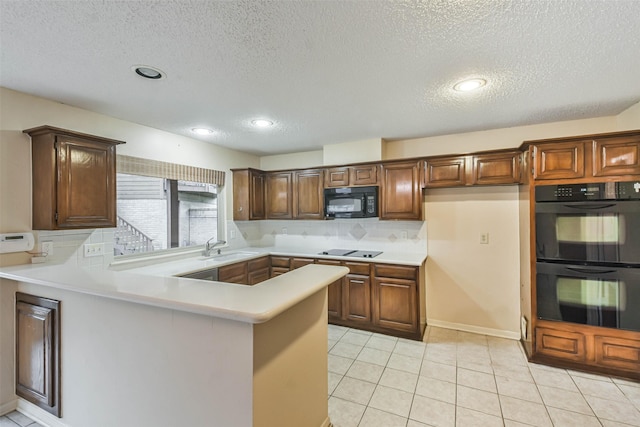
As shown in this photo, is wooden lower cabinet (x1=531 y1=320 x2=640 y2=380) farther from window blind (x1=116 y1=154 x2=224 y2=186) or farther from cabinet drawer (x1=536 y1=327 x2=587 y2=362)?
window blind (x1=116 y1=154 x2=224 y2=186)

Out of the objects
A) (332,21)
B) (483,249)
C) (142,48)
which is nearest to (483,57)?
(332,21)

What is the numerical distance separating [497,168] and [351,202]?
5.54 feet

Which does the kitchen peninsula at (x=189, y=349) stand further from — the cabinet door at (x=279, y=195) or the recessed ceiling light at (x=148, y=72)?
the cabinet door at (x=279, y=195)

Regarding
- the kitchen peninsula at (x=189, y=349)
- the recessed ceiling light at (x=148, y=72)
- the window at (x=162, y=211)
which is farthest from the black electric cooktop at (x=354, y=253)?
the recessed ceiling light at (x=148, y=72)

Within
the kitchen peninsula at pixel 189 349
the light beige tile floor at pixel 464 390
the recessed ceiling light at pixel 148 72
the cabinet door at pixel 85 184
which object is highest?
the recessed ceiling light at pixel 148 72

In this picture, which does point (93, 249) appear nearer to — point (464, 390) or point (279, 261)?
point (279, 261)

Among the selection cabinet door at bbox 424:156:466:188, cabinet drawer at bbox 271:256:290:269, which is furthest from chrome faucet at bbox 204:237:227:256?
cabinet door at bbox 424:156:466:188

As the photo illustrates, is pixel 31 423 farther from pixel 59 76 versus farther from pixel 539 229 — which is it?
pixel 539 229

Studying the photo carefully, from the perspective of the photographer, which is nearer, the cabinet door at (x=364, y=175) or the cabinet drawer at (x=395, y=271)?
the cabinet drawer at (x=395, y=271)

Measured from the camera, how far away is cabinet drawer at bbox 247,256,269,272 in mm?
3687

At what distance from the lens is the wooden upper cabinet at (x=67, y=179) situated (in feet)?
7.00

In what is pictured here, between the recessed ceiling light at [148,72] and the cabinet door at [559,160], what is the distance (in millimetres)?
3188

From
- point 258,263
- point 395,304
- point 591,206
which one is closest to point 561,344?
point 591,206

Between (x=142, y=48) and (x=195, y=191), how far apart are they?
2.44 metres
